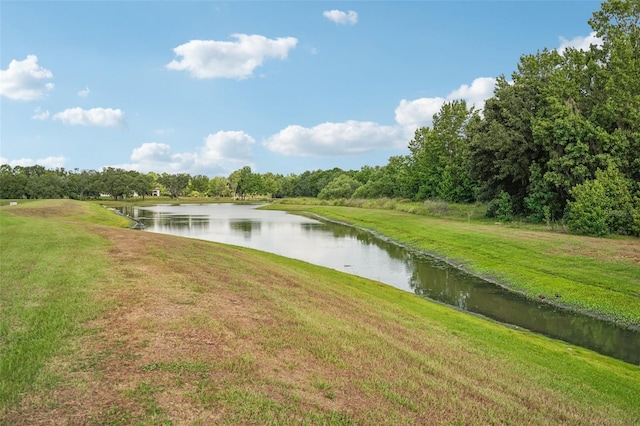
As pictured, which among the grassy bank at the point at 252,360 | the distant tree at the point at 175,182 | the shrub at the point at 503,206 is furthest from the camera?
the distant tree at the point at 175,182

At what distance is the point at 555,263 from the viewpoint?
24.6m

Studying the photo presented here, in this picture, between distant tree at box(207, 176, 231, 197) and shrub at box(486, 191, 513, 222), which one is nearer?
shrub at box(486, 191, 513, 222)

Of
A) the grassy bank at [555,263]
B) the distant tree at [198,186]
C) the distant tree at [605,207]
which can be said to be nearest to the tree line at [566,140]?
the distant tree at [605,207]

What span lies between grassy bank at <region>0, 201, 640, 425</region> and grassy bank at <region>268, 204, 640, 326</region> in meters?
6.34

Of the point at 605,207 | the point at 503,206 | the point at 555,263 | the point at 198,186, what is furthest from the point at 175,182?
the point at 555,263

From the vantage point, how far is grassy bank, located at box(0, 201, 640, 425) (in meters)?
5.75

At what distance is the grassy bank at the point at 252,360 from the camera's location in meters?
5.75

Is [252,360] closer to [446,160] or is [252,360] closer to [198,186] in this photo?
[446,160]

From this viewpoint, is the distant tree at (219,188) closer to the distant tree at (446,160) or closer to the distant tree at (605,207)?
the distant tree at (446,160)

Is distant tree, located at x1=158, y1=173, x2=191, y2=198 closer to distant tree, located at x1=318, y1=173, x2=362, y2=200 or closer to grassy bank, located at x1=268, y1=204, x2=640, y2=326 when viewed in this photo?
distant tree, located at x1=318, y1=173, x2=362, y2=200

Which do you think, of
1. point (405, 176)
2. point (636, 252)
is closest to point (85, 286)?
point (636, 252)

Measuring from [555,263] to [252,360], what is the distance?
2292 cm

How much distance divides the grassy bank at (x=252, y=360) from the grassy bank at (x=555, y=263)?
6.34 metres

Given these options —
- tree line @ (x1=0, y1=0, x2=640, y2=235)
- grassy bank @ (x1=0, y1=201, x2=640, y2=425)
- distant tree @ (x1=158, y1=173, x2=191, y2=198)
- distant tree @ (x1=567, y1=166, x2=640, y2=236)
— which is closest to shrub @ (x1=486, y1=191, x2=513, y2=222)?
tree line @ (x1=0, y1=0, x2=640, y2=235)
